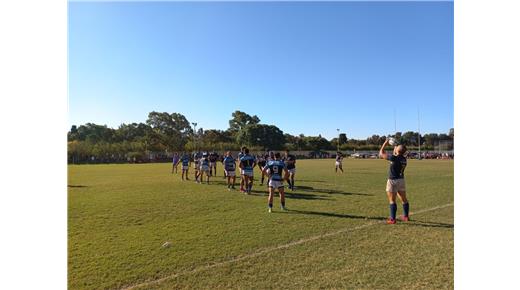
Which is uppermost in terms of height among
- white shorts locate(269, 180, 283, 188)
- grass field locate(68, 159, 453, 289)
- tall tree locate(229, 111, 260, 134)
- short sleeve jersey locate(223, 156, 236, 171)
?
tall tree locate(229, 111, 260, 134)

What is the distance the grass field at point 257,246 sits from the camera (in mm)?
5098

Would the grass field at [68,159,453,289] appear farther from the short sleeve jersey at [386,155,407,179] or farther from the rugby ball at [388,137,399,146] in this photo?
the rugby ball at [388,137,399,146]

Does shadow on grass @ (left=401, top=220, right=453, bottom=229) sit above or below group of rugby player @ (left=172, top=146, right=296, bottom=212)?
below

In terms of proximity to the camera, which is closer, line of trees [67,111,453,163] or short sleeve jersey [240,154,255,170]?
short sleeve jersey [240,154,255,170]

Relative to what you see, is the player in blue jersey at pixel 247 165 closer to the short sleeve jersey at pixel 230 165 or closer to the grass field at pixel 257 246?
the short sleeve jersey at pixel 230 165

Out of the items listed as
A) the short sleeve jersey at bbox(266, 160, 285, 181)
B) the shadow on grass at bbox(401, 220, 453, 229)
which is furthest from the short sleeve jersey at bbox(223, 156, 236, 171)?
the shadow on grass at bbox(401, 220, 453, 229)

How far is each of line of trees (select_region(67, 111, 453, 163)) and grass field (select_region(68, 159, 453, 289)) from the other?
48.1 metres

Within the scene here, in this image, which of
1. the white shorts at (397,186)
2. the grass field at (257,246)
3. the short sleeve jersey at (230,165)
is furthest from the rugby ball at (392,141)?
the short sleeve jersey at (230,165)

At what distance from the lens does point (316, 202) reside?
1203cm

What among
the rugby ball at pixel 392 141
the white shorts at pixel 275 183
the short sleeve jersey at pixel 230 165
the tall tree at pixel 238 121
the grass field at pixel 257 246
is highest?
the tall tree at pixel 238 121

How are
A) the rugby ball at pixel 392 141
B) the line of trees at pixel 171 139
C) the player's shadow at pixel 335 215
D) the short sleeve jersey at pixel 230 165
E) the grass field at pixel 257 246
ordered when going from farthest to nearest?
the line of trees at pixel 171 139
the short sleeve jersey at pixel 230 165
the rugby ball at pixel 392 141
the player's shadow at pixel 335 215
the grass field at pixel 257 246

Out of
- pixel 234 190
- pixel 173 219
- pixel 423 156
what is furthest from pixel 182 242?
pixel 423 156

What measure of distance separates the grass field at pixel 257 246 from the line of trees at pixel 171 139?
48089 mm

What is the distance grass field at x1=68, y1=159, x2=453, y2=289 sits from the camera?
5098mm
